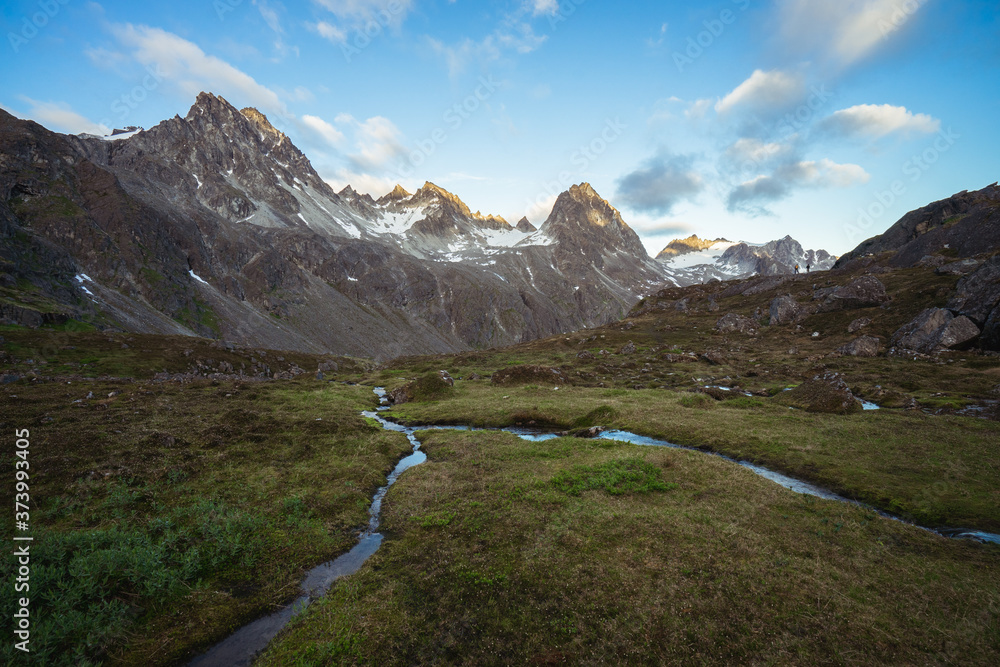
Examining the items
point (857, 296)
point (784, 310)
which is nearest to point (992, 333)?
point (857, 296)

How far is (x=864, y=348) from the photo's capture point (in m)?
68.3

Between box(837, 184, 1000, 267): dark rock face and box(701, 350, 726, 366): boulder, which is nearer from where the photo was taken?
box(701, 350, 726, 366): boulder

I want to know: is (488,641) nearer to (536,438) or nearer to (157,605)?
(157,605)

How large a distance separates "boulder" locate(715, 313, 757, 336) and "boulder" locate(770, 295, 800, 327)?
5112mm

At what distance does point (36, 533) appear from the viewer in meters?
15.9

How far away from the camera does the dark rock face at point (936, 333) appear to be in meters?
59.7

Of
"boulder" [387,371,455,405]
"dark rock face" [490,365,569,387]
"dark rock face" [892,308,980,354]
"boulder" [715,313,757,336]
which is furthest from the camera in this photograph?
"boulder" [715,313,757,336]

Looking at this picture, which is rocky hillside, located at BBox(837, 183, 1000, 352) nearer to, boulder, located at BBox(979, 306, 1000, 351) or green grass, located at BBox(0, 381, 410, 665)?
boulder, located at BBox(979, 306, 1000, 351)

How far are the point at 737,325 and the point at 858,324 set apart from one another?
29.7 metres

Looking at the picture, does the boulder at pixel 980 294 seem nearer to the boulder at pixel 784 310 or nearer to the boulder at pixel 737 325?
the boulder at pixel 784 310

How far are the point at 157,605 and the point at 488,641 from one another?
11443 millimetres

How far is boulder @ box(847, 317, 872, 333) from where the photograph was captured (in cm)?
8194

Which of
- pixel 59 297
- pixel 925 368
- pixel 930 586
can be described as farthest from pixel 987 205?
pixel 59 297

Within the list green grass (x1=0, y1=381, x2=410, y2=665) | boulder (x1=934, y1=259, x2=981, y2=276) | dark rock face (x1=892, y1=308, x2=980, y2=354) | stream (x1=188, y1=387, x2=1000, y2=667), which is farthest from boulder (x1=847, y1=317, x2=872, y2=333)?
green grass (x1=0, y1=381, x2=410, y2=665)
